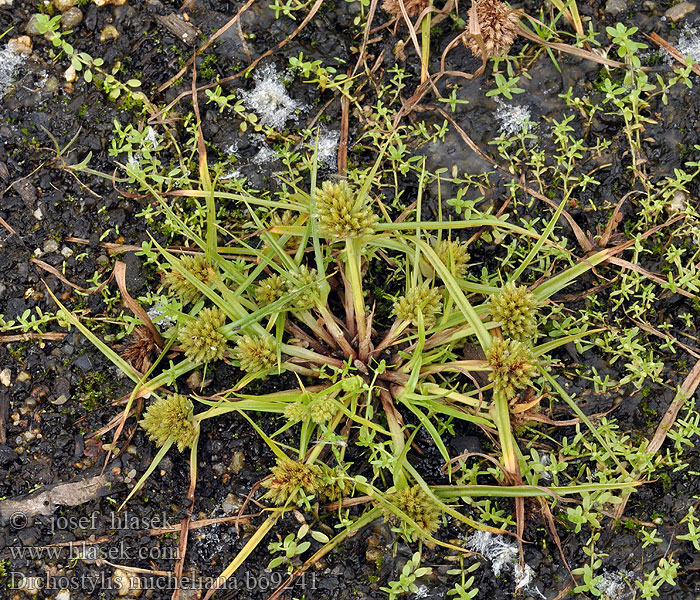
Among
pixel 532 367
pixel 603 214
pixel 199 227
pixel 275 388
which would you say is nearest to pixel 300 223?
pixel 199 227

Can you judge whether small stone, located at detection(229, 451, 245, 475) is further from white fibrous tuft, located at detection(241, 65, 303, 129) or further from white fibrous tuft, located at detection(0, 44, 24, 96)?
white fibrous tuft, located at detection(0, 44, 24, 96)

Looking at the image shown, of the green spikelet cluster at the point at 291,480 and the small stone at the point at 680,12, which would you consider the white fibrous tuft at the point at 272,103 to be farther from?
the small stone at the point at 680,12

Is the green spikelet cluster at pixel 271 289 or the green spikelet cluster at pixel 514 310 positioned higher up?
the green spikelet cluster at pixel 514 310

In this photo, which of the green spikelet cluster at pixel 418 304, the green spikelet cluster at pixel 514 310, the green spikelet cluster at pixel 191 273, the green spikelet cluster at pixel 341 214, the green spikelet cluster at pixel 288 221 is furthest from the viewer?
the green spikelet cluster at pixel 288 221

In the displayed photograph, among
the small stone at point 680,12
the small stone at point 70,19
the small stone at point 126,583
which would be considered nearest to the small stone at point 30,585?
the small stone at point 126,583

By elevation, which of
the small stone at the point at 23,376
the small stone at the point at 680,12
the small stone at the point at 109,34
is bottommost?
the small stone at the point at 23,376

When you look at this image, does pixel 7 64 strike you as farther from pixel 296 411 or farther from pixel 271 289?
pixel 296 411

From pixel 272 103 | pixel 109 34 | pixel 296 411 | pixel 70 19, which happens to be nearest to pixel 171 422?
pixel 296 411
